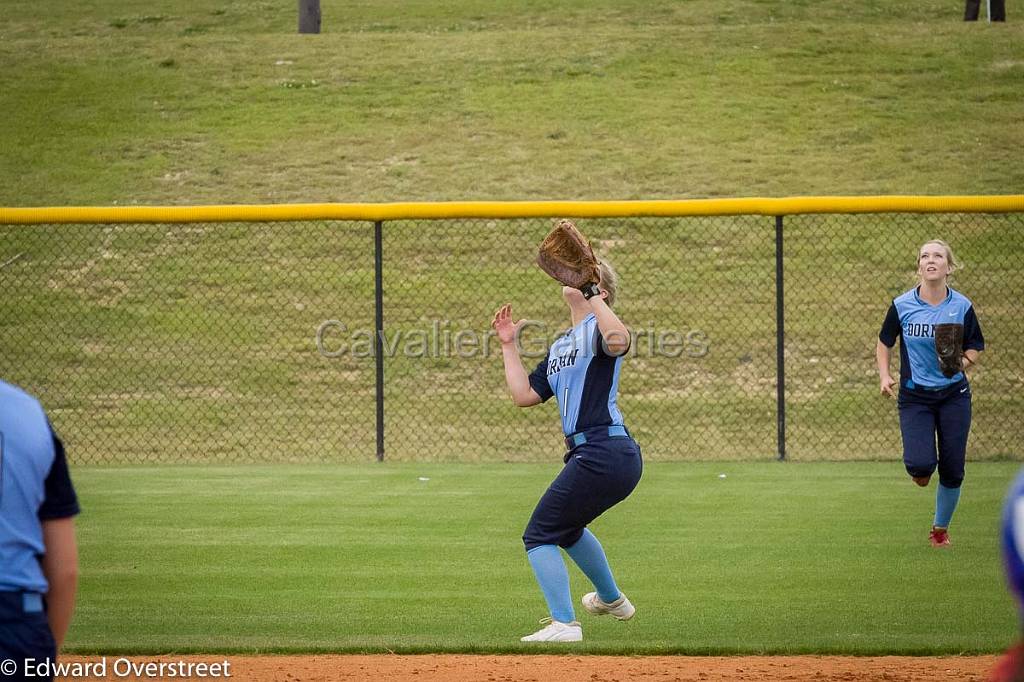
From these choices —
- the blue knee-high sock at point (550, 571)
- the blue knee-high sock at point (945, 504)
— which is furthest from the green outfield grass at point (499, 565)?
the blue knee-high sock at point (550, 571)

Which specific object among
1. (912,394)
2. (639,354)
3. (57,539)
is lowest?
(639,354)

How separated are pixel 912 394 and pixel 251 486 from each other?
6.00 metres

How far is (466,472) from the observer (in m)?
12.2

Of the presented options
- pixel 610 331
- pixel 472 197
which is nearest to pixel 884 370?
pixel 610 331

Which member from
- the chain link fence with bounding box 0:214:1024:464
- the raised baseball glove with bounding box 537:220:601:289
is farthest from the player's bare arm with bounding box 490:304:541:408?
the chain link fence with bounding box 0:214:1024:464

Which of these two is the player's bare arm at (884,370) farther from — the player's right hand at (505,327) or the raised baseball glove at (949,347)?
the player's right hand at (505,327)

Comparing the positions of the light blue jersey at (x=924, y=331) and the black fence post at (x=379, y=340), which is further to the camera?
the black fence post at (x=379, y=340)

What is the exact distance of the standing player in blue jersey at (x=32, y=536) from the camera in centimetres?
281

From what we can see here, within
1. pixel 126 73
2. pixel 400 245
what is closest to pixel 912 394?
pixel 400 245

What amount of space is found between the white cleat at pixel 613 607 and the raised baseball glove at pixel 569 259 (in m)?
1.57

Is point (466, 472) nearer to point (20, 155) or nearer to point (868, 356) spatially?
point (868, 356)

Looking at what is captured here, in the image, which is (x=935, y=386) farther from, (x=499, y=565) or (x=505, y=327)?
(x=505, y=327)

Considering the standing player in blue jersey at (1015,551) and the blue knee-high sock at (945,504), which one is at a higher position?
the standing player in blue jersey at (1015,551)

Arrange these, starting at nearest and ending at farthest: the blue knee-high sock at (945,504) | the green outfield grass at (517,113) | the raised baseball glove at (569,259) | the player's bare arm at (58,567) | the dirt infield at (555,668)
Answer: the player's bare arm at (58,567)
the dirt infield at (555,668)
the raised baseball glove at (569,259)
the blue knee-high sock at (945,504)
the green outfield grass at (517,113)
